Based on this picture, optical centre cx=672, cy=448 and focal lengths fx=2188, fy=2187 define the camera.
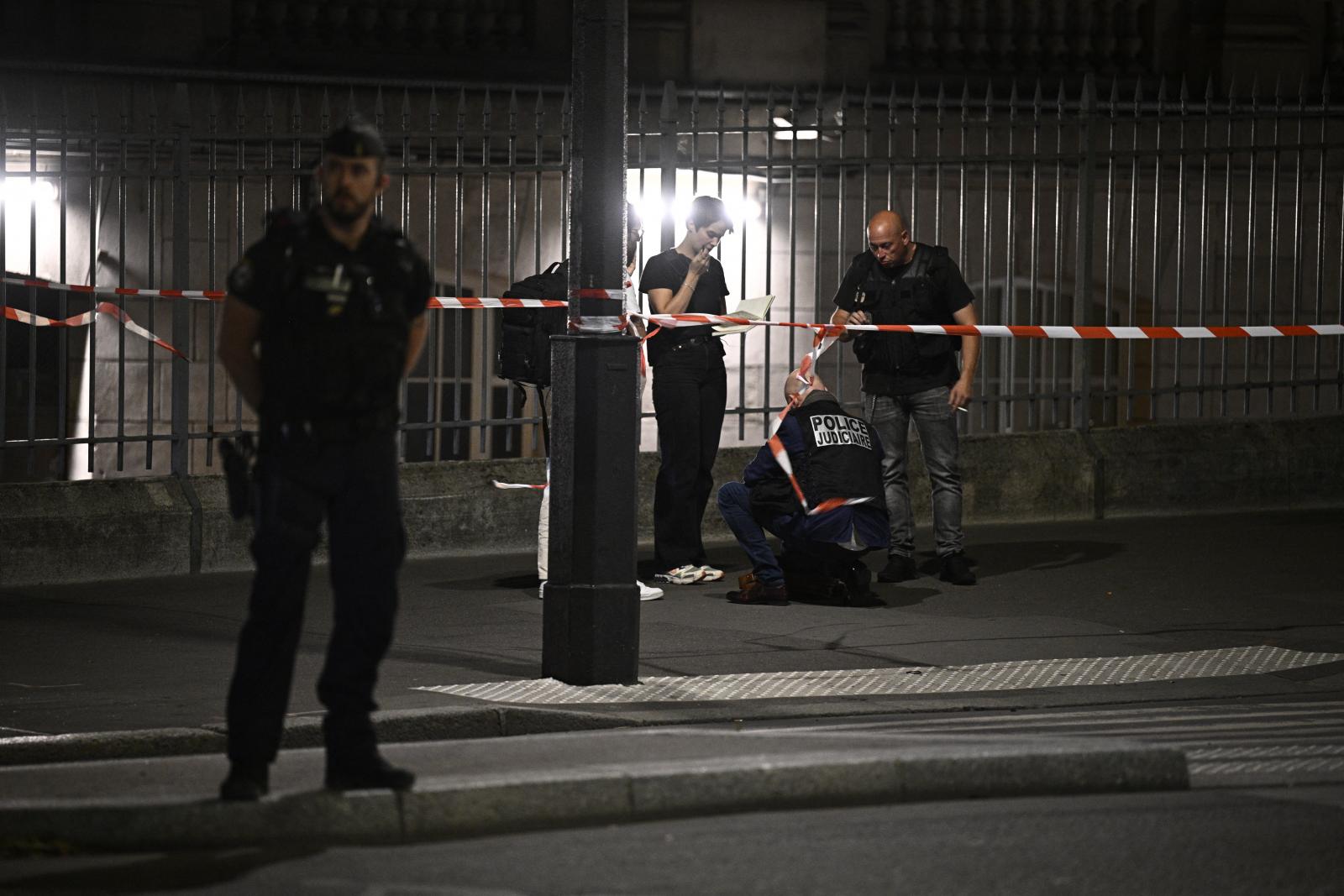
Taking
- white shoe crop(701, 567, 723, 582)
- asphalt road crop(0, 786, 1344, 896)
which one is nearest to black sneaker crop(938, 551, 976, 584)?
white shoe crop(701, 567, 723, 582)

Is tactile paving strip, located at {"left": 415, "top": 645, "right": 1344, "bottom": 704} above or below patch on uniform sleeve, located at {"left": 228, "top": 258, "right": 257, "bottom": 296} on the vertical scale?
below

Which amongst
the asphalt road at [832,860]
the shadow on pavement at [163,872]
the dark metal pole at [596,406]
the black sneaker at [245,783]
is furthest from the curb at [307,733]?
the asphalt road at [832,860]

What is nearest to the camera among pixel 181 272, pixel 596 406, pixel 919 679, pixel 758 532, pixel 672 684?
pixel 596 406

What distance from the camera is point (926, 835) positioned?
5645 millimetres

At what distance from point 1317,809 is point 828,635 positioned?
3.22 meters

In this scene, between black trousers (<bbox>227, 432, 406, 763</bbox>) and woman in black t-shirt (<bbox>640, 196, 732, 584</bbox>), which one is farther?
woman in black t-shirt (<bbox>640, 196, 732, 584</bbox>)

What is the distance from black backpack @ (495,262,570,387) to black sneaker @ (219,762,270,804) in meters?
4.31

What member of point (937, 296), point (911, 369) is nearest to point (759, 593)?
point (911, 369)

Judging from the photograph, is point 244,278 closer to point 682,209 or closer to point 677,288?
point 677,288

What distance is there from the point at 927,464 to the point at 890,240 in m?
1.10

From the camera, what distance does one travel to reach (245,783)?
217 inches

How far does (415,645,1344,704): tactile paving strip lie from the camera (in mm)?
7547

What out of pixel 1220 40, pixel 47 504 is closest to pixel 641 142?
pixel 47 504

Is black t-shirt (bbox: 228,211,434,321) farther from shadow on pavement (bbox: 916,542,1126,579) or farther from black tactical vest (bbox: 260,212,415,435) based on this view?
shadow on pavement (bbox: 916,542,1126,579)
